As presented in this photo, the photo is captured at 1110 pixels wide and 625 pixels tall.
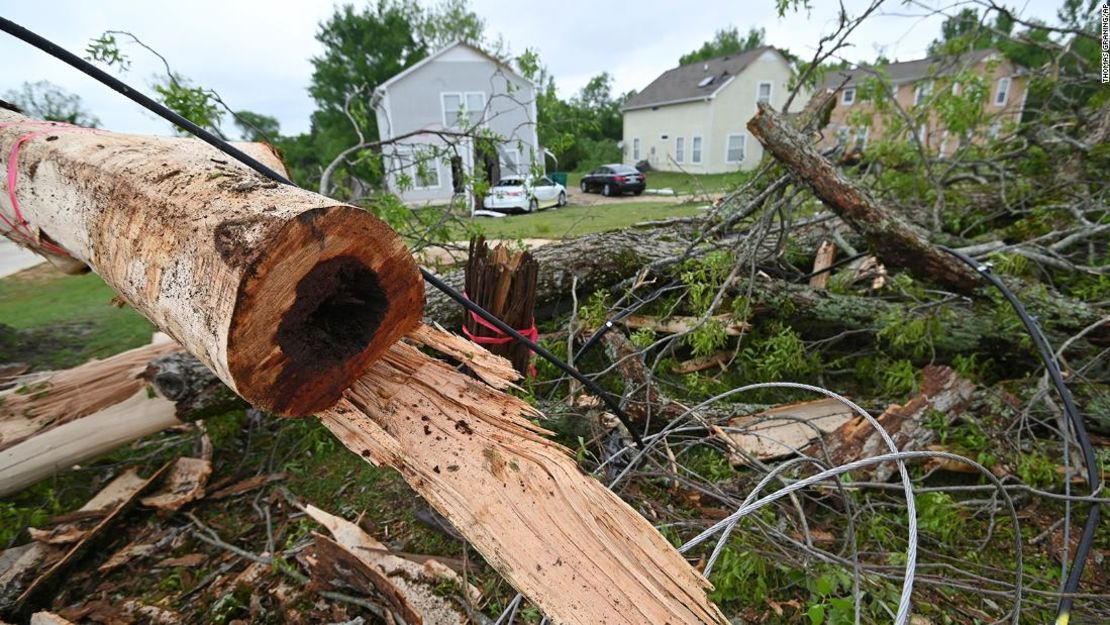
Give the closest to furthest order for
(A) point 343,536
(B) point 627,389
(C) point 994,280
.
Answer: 1. (A) point 343,536
2. (C) point 994,280
3. (B) point 627,389

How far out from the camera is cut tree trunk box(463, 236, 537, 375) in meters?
2.43

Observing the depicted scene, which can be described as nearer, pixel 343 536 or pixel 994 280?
pixel 343 536

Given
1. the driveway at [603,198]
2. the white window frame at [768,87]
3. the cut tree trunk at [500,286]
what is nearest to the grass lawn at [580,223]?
the driveway at [603,198]

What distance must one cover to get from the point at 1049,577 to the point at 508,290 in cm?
264

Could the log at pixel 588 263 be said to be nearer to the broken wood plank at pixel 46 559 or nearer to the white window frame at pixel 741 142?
the broken wood plank at pixel 46 559

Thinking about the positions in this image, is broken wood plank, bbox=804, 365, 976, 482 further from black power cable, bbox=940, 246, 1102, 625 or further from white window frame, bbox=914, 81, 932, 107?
white window frame, bbox=914, 81, 932, 107

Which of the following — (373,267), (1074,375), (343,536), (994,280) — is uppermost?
(373,267)

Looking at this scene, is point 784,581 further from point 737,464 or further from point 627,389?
point 627,389

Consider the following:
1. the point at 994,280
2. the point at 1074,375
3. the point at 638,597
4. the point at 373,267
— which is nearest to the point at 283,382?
the point at 373,267

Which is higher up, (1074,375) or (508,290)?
(508,290)

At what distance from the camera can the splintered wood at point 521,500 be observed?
3.84 ft

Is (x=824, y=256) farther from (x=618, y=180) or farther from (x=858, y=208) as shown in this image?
(x=618, y=180)

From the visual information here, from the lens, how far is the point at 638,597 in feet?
3.85

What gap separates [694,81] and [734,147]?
4463 mm
